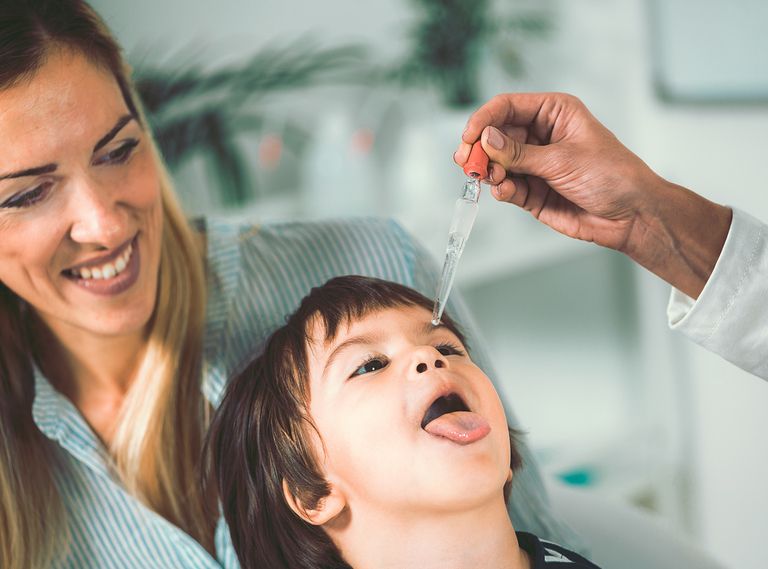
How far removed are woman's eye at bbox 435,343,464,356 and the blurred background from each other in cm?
125

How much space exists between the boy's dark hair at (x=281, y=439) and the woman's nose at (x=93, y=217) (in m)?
0.24

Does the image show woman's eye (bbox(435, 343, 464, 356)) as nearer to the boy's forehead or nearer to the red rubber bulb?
the boy's forehead

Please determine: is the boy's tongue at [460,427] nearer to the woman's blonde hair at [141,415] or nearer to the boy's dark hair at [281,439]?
the boy's dark hair at [281,439]

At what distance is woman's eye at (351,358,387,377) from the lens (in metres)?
1.12

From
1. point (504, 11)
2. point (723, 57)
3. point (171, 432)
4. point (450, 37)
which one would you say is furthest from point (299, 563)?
point (504, 11)

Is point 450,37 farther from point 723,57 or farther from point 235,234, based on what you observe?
point 235,234

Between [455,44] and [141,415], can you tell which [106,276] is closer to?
[141,415]

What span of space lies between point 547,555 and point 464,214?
408mm

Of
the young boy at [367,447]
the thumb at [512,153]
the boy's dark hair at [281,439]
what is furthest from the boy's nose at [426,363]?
the thumb at [512,153]

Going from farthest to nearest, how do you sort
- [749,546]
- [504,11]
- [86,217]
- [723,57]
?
[504,11] → [749,546] → [723,57] → [86,217]

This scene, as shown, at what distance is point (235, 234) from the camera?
4.96ft

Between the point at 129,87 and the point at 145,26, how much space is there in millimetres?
1233

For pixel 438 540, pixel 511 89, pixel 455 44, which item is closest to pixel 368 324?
pixel 438 540

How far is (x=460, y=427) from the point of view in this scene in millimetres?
1044
